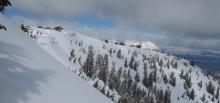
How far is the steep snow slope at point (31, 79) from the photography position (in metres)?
16.5

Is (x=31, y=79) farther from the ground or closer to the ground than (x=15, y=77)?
closer to the ground

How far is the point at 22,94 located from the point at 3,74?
4.92 feet

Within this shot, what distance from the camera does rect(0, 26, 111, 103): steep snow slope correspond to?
1652cm

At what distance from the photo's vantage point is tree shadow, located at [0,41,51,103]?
15.8 meters

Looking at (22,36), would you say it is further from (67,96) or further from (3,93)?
(3,93)

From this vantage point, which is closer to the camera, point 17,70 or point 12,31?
point 17,70

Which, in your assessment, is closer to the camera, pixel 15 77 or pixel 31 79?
pixel 15 77

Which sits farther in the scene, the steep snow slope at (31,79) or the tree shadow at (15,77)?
the steep snow slope at (31,79)

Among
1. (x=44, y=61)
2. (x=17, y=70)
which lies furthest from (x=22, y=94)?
(x=44, y=61)

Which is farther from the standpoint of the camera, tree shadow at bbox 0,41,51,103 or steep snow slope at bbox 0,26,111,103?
steep snow slope at bbox 0,26,111,103

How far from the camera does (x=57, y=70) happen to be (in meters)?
23.2

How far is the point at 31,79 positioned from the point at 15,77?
4.01 ft

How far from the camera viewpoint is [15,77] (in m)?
17.6

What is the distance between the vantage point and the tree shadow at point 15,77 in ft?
51.9
